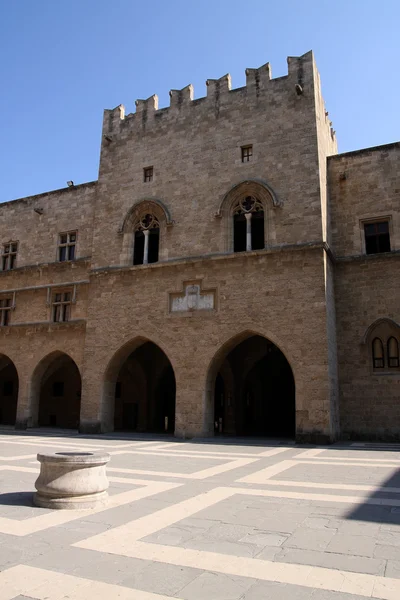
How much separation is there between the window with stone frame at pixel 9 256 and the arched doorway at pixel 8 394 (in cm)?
522

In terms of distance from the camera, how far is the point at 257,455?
463 inches

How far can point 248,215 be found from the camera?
56.6 feet

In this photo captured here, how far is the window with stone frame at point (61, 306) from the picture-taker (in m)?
20.7

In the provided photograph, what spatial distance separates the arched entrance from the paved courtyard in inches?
390

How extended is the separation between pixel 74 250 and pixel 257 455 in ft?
44.2

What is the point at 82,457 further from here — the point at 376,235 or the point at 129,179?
the point at 129,179

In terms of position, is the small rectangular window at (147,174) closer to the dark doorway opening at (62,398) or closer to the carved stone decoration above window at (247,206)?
the carved stone decoration above window at (247,206)

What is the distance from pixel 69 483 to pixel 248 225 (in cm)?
1278

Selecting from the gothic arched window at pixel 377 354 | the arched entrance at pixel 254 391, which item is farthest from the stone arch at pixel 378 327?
the arched entrance at pixel 254 391

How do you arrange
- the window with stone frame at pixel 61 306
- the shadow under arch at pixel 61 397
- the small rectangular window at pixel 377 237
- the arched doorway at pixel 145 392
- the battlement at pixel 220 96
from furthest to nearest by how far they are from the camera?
1. the shadow under arch at pixel 61 397
2. the arched doorway at pixel 145 392
3. the window with stone frame at pixel 61 306
4. the battlement at pixel 220 96
5. the small rectangular window at pixel 377 237

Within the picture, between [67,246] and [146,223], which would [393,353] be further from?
[67,246]

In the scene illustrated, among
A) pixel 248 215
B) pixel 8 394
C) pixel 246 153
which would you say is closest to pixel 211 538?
pixel 248 215

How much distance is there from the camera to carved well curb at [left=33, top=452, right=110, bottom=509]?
575 cm

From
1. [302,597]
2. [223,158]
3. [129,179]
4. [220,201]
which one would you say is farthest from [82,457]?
[129,179]
